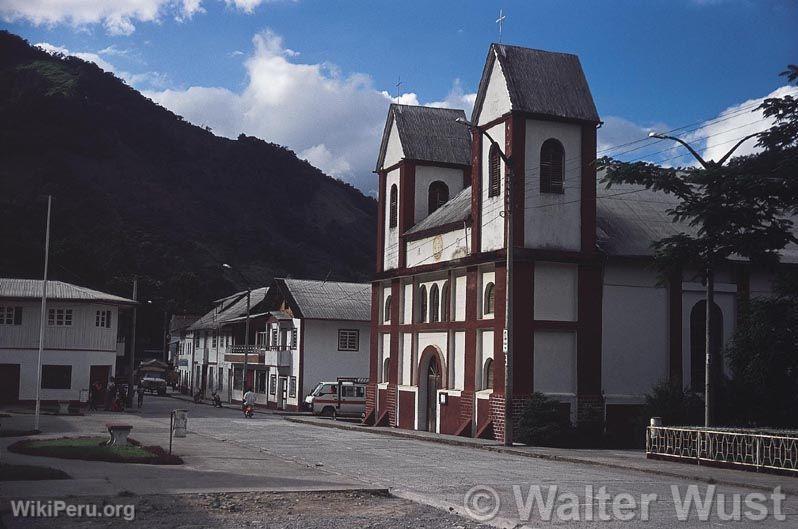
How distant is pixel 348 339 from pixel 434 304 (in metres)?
21.8

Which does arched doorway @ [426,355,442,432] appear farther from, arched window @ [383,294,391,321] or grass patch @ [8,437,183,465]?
grass patch @ [8,437,183,465]

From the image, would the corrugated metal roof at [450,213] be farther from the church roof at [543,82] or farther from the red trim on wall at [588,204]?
the red trim on wall at [588,204]

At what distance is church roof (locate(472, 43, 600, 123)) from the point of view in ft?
112

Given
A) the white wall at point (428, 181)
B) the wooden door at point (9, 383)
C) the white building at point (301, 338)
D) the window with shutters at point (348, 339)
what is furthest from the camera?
the window with shutters at point (348, 339)

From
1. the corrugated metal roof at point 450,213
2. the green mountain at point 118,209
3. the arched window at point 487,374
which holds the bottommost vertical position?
the arched window at point 487,374

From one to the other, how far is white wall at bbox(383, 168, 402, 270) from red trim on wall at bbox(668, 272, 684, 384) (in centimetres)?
1270

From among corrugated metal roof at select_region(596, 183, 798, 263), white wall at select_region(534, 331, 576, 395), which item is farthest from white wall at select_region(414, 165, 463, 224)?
A: white wall at select_region(534, 331, 576, 395)

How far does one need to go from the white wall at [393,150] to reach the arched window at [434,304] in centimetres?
665

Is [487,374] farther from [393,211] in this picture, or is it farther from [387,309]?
[393,211]

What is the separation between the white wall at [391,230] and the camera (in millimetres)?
43406

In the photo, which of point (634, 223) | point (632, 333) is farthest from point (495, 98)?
point (632, 333)

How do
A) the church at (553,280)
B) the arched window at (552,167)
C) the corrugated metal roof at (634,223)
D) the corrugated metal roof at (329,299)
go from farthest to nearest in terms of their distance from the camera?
1. the corrugated metal roof at (329,299)
2. the corrugated metal roof at (634,223)
3. the arched window at (552,167)
4. the church at (553,280)

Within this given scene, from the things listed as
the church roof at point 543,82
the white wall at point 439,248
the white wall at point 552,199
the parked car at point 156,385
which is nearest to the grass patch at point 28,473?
the white wall at point 552,199

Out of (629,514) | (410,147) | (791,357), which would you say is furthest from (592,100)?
(629,514)
